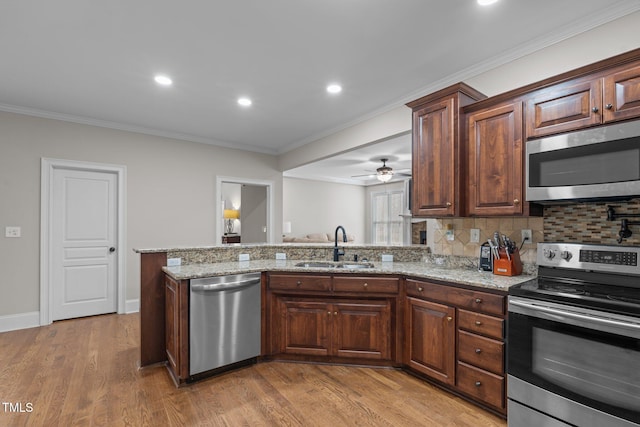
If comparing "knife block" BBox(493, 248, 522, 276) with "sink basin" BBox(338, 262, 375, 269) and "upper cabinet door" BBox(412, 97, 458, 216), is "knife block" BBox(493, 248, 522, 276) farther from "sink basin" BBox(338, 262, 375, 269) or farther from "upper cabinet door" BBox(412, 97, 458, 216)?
"sink basin" BBox(338, 262, 375, 269)

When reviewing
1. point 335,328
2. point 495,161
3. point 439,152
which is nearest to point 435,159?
point 439,152

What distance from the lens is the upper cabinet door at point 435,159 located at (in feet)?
8.49

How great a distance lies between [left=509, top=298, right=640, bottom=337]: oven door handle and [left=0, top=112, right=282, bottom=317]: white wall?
14.7 feet

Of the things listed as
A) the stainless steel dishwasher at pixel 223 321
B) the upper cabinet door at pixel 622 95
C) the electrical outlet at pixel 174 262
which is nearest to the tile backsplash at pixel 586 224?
the upper cabinet door at pixel 622 95

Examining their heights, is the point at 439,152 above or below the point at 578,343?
above

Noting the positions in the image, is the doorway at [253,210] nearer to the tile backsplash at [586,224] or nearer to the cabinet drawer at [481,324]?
the cabinet drawer at [481,324]

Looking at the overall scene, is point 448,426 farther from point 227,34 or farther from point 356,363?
point 227,34

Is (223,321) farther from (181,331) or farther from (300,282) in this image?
(300,282)

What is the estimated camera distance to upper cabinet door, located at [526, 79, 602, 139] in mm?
1946

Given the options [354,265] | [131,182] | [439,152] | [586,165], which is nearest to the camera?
[586,165]

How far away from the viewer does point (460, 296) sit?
226 cm

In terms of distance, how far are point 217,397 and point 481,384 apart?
→ 1842 millimetres

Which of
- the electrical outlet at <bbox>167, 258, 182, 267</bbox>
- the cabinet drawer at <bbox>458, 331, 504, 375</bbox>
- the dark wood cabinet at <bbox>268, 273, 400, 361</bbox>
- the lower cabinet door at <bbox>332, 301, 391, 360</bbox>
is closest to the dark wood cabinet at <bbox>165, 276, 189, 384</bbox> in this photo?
the electrical outlet at <bbox>167, 258, 182, 267</bbox>

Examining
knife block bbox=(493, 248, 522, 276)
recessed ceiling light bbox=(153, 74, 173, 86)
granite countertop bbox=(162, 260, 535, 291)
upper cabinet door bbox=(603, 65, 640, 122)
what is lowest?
granite countertop bbox=(162, 260, 535, 291)
